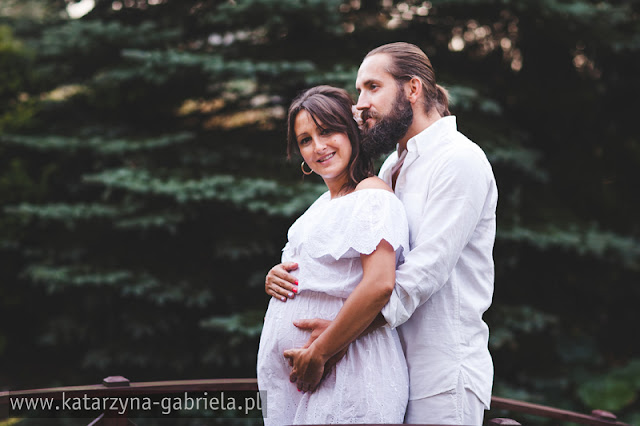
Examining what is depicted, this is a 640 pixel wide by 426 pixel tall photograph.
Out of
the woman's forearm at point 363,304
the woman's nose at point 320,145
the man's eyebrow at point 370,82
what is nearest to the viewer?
the woman's forearm at point 363,304

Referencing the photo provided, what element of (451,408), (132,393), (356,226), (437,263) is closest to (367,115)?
(356,226)

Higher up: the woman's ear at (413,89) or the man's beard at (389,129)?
the woman's ear at (413,89)

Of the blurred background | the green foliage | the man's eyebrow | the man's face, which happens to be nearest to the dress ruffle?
the man's face

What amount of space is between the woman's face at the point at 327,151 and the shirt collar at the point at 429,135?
0.23 meters

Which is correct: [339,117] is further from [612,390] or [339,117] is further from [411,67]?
[612,390]

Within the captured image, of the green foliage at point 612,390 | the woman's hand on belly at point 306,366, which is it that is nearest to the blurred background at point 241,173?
the green foliage at point 612,390

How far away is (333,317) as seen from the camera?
1957 millimetres

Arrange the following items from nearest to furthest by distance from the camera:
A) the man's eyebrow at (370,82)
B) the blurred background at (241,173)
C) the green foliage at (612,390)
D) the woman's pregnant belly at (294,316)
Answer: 1. the woman's pregnant belly at (294,316)
2. the man's eyebrow at (370,82)
3. the blurred background at (241,173)
4. the green foliage at (612,390)

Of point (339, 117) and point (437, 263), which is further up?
point (339, 117)

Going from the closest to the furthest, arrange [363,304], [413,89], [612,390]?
[363,304], [413,89], [612,390]

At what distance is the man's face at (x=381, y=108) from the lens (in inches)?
85.4

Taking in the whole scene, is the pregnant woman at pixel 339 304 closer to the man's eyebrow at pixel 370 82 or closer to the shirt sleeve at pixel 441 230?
the shirt sleeve at pixel 441 230

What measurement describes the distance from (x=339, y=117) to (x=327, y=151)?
0.13 meters

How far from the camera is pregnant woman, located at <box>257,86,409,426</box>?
1859 millimetres
